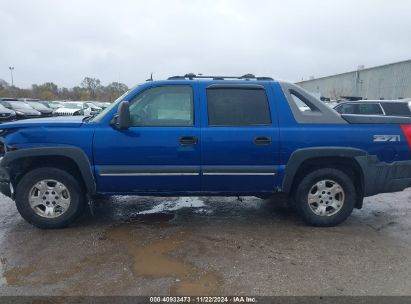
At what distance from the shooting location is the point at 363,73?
4603 cm

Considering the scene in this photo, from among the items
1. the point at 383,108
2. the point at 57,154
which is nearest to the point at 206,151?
the point at 57,154

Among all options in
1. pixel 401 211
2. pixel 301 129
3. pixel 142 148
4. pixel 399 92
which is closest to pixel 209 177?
pixel 142 148

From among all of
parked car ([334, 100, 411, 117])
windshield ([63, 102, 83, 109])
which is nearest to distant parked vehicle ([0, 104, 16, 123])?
windshield ([63, 102, 83, 109])

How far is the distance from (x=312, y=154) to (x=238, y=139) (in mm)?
924

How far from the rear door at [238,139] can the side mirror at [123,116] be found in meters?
0.89

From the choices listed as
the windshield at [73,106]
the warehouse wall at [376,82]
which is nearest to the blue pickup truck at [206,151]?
the windshield at [73,106]

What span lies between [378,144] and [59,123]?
3925 mm

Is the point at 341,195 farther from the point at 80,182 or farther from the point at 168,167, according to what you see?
the point at 80,182

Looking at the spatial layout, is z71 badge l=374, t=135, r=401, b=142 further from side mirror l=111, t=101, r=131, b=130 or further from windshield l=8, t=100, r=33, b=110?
windshield l=8, t=100, r=33, b=110

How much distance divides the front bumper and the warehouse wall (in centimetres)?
3261

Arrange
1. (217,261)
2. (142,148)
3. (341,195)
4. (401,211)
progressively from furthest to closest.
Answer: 1. (401,211)
2. (341,195)
3. (142,148)
4. (217,261)

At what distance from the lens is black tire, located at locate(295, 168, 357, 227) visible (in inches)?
189

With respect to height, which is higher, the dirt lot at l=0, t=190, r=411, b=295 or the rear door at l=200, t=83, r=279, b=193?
Result: the rear door at l=200, t=83, r=279, b=193

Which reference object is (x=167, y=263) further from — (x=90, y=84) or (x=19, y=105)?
(x=90, y=84)
